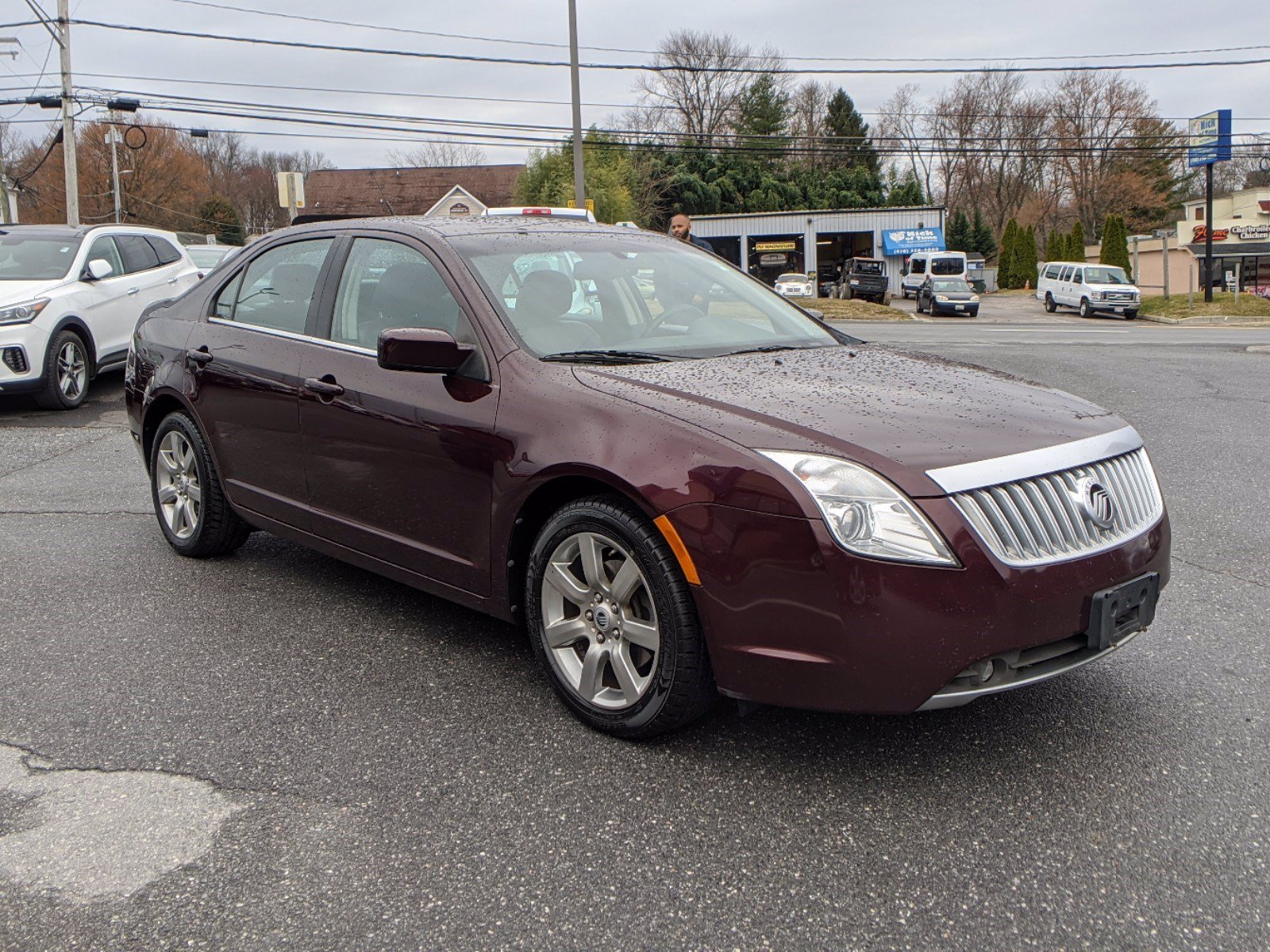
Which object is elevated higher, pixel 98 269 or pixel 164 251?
pixel 164 251

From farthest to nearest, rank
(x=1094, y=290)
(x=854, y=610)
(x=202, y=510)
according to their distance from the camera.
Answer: (x=1094, y=290), (x=202, y=510), (x=854, y=610)

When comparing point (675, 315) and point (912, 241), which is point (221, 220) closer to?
point (912, 241)

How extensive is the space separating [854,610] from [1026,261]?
71911 mm

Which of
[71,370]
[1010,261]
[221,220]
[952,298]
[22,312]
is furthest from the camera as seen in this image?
[221,220]

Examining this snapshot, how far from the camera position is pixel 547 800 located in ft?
10.3

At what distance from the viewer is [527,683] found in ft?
13.1

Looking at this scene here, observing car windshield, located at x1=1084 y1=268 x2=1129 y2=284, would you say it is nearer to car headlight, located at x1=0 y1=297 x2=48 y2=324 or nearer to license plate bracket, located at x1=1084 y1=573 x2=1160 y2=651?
car headlight, located at x1=0 y1=297 x2=48 y2=324

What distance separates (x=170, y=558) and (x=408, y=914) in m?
3.62

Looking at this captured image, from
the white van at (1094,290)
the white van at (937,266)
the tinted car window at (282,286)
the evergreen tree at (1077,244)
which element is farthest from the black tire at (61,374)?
the evergreen tree at (1077,244)

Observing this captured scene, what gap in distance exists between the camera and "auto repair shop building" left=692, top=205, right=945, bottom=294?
209 feet

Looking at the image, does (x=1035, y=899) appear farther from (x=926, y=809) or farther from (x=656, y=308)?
(x=656, y=308)

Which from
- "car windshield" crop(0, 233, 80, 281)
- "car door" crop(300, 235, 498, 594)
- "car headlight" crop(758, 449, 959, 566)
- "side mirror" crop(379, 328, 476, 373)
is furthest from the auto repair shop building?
"car headlight" crop(758, 449, 959, 566)

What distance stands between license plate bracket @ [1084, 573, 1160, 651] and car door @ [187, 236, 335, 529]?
3.00 metres

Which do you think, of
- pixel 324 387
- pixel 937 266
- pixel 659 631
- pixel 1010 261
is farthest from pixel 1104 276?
pixel 659 631
